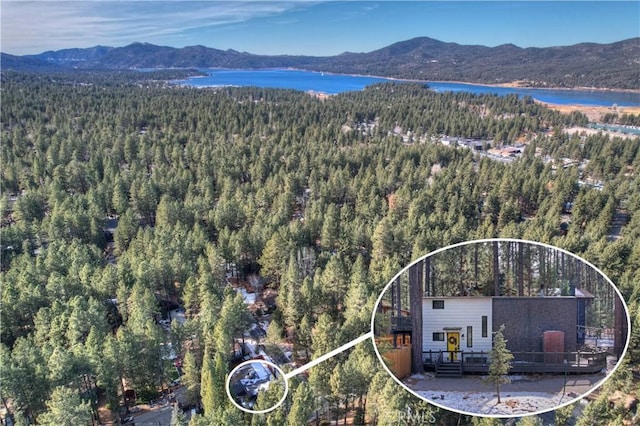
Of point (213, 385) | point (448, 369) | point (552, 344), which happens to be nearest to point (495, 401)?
point (448, 369)

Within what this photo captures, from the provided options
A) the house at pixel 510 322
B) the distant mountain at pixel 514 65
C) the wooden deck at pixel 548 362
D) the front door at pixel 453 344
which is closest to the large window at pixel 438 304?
the house at pixel 510 322

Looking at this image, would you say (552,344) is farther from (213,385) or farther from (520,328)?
(213,385)

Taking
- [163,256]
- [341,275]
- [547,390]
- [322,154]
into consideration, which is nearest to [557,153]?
[322,154]

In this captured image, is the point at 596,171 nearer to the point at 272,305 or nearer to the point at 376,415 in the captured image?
the point at 272,305

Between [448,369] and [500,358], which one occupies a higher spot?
[500,358]

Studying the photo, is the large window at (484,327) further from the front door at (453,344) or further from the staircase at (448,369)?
the staircase at (448,369)

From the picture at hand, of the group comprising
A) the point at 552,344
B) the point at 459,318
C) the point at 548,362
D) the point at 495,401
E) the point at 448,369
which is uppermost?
the point at 459,318

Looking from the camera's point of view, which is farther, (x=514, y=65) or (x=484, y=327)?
(x=514, y=65)
